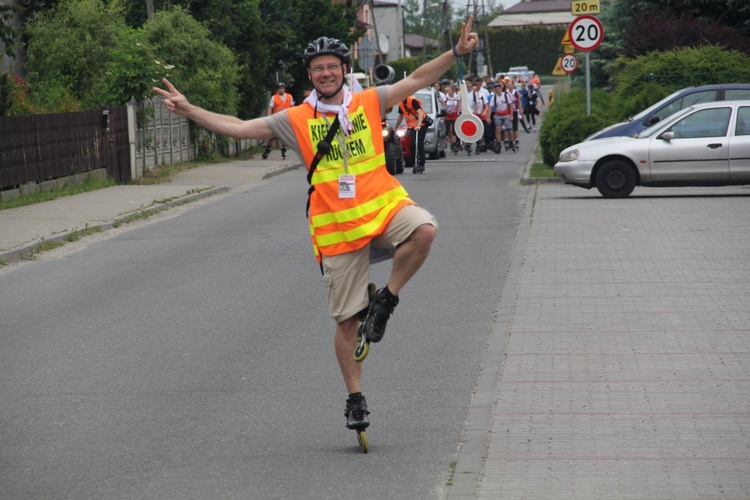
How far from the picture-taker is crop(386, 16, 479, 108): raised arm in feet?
19.3

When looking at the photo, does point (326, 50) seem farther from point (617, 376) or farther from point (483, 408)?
point (617, 376)

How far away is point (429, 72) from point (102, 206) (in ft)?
46.0

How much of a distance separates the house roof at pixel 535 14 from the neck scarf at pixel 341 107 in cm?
14346

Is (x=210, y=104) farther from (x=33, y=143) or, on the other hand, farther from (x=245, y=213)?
(x=245, y=213)

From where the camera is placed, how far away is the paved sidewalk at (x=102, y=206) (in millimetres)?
15250

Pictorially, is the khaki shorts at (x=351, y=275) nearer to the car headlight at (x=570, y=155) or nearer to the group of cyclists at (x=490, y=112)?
the car headlight at (x=570, y=155)

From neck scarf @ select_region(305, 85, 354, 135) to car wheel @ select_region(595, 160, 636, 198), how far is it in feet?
44.0

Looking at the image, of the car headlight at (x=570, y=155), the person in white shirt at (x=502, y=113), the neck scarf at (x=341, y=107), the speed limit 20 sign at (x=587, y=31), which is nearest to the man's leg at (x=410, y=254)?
the neck scarf at (x=341, y=107)

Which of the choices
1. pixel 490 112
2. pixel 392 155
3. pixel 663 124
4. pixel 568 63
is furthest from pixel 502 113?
pixel 663 124

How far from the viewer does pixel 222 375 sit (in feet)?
25.2

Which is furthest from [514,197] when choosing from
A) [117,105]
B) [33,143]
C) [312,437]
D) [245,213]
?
[312,437]

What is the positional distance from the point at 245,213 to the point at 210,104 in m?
11.7

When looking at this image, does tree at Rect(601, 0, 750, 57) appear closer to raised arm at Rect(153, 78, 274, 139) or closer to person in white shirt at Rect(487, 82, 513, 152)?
person in white shirt at Rect(487, 82, 513, 152)

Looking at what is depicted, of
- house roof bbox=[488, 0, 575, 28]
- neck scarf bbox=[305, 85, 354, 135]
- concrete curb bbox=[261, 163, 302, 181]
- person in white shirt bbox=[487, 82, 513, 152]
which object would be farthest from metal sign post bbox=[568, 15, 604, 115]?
house roof bbox=[488, 0, 575, 28]
